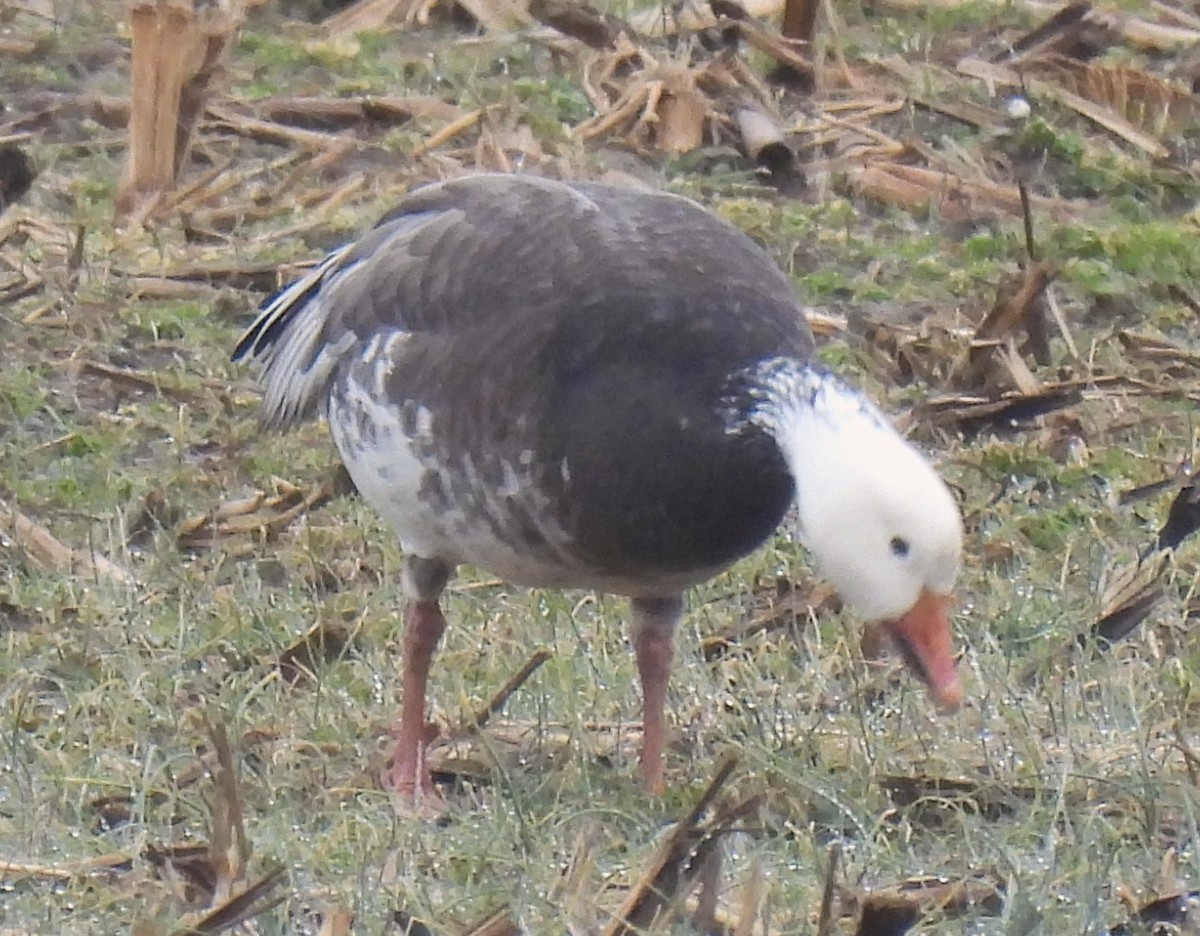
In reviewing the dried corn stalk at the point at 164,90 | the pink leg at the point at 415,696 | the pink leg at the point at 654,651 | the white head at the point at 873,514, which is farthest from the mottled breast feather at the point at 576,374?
the dried corn stalk at the point at 164,90

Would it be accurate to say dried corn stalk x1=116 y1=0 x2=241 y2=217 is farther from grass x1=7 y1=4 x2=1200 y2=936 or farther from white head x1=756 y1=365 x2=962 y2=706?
white head x1=756 y1=365 x2=962 y2=706

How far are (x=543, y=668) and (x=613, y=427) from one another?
1169 millimetres

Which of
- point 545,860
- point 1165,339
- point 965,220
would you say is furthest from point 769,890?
point 965,220

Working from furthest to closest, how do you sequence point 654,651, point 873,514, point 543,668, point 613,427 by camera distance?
point 543,668 → point 654,651 → point 613,427 → point 873,514

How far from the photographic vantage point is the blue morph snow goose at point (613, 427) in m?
4.30

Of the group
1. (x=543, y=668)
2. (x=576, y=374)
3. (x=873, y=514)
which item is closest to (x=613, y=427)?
(x=576, y=374)

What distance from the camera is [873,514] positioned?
4.20 m

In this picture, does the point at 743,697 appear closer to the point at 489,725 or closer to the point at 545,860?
the point at 489,725

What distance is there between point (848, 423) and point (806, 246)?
392 centimetres

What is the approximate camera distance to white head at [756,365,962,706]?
420 cm

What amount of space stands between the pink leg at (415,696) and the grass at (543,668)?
80 millimetres

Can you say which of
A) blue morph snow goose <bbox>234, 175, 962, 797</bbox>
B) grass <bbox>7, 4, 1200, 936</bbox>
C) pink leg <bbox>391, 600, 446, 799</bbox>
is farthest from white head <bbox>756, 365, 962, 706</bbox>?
pink leg <bbox>391, 600, 446, 799</bbox>

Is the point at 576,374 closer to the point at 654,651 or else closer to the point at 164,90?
the point at 654,651

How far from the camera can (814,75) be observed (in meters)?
9.45
